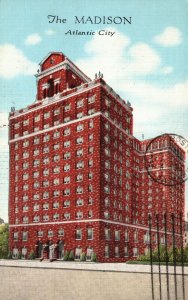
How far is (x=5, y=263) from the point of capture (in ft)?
67.3

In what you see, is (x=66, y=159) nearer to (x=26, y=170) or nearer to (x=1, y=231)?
(x=26, y=170)

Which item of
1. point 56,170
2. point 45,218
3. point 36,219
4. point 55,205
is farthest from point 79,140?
point 36,219

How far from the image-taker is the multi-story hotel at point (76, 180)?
26.6m

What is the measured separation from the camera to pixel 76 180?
29328mm

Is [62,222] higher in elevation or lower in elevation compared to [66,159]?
lower

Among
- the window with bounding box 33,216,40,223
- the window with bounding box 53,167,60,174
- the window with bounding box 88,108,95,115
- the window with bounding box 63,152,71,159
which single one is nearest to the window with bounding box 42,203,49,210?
the window with bounding box 33,216,40,223

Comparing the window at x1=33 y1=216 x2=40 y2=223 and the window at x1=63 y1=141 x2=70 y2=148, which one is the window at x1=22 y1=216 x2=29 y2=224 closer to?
the window at x1=33 y1=216 x2=40 y2=223

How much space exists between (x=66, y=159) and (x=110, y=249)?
7.17 meters

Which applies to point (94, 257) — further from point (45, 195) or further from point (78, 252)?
point (45, 195)

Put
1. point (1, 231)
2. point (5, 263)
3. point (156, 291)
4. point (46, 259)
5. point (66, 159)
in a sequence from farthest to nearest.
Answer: point (66, 159), point (1, 231), point (46, 259), point (5, 263), point (156, 291)

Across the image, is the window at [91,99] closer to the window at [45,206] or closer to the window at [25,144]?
the window at [25,144]

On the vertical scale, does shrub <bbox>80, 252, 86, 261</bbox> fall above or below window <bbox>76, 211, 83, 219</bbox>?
below

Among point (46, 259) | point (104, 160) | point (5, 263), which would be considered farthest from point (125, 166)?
point (5, 263)

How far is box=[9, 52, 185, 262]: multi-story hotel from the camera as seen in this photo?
26609 mm
